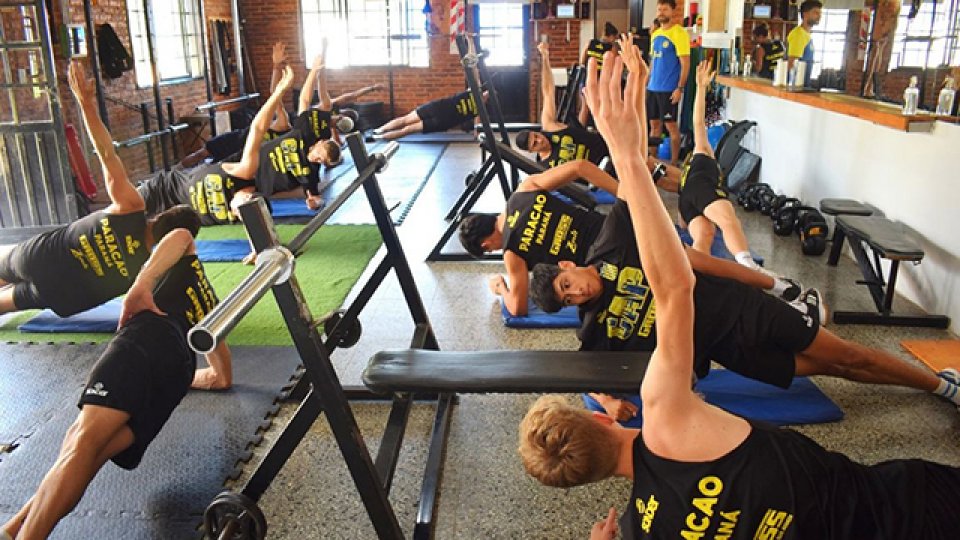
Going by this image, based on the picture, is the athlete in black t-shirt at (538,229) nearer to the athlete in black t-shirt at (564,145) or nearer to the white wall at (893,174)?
the athlete in black t-shirt at (564,145)

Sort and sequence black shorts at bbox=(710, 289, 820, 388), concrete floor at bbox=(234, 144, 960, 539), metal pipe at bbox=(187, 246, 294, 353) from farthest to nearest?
1. black shorts at bbox=(710, 289, 820, 388)
2. concrete floor at bbox=(234, 144, 960, 539)
3. metal pipe at bbox=(187, 246, 294, 353)

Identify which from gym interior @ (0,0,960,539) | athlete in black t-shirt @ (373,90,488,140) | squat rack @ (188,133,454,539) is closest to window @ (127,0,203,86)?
gym interior @ (0,0,960,539)

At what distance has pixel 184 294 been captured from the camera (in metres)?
2.78

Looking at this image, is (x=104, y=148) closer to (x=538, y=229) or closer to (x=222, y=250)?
(x=222, y=250)

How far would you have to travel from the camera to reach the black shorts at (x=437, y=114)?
648cm

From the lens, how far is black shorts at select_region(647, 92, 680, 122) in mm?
7574

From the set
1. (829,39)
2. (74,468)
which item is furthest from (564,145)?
(74,468)

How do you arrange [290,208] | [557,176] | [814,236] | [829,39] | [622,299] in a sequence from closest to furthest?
[622,299]
[557,176]
[814,236]
[829,39]
[290,208]

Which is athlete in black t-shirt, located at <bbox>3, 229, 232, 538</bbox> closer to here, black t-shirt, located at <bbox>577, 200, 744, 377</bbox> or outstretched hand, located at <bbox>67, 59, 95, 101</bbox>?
outstretched hand, located at <bbox>67, 59, 95, 101</bbox>

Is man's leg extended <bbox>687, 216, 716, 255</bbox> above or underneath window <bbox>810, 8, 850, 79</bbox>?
underneath

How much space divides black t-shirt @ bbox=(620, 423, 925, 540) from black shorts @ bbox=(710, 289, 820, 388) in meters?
0.93

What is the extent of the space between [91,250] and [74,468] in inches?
58.4

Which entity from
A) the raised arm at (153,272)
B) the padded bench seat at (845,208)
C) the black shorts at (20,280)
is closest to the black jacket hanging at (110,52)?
the black shorts at (20,280)

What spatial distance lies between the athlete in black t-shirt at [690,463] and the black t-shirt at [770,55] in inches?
204
